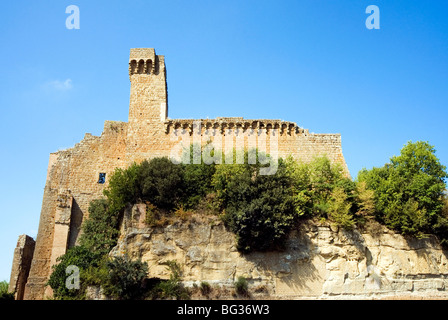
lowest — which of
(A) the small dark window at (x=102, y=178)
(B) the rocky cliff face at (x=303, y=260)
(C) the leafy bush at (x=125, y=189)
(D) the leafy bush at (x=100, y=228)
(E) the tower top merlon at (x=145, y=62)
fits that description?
(B) the rocky cliff face at (x=303, y=260)

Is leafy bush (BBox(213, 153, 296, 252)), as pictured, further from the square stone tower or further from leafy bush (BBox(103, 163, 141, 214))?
the square stone tower

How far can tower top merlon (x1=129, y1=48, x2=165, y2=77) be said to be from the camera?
28500mm

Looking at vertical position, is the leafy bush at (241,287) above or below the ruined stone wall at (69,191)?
below

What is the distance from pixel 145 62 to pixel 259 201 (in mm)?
13843

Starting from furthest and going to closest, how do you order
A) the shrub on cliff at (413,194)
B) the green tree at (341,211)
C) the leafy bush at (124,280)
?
the shrub on cliff at (413,194), the green tree at (341,211), the leafy bush at (124,280)

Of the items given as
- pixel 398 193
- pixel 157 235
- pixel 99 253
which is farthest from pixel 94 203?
pixel 398 193

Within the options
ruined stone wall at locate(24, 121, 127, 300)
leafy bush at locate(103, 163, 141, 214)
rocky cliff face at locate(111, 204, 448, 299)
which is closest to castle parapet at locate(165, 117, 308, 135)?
ruined stone wall at locate(24, 121, 127, 300)

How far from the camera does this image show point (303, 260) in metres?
20.2

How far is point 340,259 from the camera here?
67.4ft

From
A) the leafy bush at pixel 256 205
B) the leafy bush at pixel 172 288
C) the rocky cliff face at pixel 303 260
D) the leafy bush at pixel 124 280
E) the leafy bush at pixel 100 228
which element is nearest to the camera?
the leafy bush at pixel 124 280

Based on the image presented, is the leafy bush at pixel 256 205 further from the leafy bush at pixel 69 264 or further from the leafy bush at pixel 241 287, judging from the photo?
the leafy bush at pixel 69 264

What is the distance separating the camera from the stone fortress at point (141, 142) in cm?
2598

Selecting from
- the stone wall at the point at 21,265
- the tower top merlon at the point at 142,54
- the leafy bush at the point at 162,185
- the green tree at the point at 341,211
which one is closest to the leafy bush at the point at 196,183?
the leafy bush at the point at 162,185
